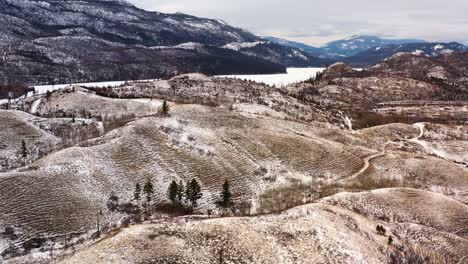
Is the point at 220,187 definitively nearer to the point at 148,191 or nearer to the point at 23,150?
the point at 148,191

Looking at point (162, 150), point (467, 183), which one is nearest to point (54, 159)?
point (162, 150)

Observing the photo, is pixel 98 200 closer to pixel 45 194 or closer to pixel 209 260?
pixel 45 194

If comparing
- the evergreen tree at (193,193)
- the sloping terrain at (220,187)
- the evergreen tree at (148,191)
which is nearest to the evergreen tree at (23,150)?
the sloping terrain at (220,187)

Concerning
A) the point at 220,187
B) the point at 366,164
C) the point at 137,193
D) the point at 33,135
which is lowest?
the point at 366,164

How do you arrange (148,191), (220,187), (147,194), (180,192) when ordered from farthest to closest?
1. (220,187)
2. (147,194)
3. (180,192)
4. (148,191)

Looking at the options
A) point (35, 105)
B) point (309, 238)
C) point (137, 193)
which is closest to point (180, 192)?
point (137, 193)

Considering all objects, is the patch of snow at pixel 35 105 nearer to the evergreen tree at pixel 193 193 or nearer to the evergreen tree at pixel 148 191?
the evergreen tree at pixel 148 191

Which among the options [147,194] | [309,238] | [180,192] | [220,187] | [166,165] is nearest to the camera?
[309,238]

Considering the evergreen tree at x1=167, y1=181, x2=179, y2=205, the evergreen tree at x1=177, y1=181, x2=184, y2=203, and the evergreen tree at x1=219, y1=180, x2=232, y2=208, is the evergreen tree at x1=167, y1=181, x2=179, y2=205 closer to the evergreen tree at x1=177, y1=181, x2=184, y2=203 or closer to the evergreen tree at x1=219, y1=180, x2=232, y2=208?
the evergreen tree at x1=177, y1=181, x2=184, y2=203
